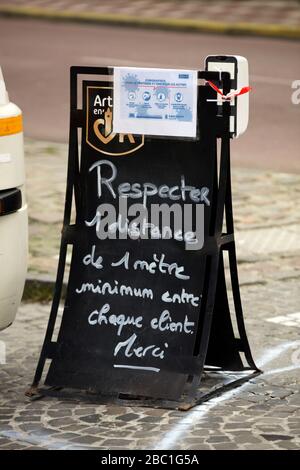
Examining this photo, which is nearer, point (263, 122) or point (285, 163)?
point (285, 163)

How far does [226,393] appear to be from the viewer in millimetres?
6445

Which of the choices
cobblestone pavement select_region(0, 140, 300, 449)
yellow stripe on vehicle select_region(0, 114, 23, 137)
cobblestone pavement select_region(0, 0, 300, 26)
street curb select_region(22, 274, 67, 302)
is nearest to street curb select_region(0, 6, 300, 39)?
cobblestone pavement select_region(0, 0, 300, 26)

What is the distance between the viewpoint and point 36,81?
15.9m

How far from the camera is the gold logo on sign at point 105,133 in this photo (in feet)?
21.1

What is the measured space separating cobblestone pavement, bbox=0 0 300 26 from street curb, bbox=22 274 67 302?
11996 mm

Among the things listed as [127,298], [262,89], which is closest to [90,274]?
[127,298]

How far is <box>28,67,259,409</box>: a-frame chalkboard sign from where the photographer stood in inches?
248

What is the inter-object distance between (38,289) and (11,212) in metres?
2.27

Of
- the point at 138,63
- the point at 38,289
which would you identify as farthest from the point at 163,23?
the point at 38,289

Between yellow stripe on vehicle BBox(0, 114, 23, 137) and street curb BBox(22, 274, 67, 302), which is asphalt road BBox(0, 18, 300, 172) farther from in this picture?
yellow stripe on vehicle BBox(0, 114, 23, 137)

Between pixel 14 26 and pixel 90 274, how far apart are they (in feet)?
48.5

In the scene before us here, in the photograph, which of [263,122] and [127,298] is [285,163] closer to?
[263,122]

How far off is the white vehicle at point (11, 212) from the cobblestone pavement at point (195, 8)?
45.5ft

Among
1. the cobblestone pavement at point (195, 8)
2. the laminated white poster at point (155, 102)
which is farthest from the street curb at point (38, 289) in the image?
the cobblestone pavement at point (195, 8)
